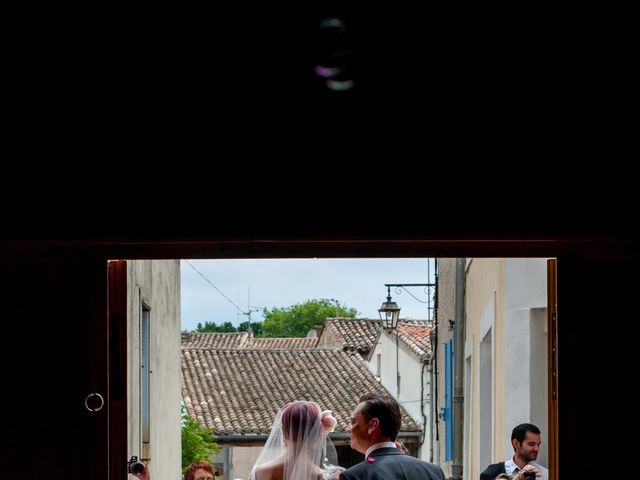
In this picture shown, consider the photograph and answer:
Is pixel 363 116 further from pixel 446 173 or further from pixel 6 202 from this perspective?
pixel 6 202

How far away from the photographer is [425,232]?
4.30 m

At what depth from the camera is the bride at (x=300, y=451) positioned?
6055 mm

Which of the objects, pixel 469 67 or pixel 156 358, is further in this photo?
pixel 156 358

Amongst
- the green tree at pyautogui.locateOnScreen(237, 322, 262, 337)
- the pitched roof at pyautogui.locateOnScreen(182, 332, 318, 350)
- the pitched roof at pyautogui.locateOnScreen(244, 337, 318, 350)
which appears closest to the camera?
the pitched roof at pyautogui.locateOnScreen(182, 332, 318, 350)

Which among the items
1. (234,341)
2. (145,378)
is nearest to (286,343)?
(234,341)

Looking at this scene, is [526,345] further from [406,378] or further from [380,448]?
[406,378]

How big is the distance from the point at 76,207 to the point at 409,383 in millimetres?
23927

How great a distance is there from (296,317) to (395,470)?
77.8 metres

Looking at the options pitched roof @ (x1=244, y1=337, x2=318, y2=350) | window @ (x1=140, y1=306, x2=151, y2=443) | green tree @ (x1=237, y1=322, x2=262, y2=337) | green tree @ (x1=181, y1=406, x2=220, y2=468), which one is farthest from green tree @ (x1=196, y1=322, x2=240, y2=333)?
window @ (x1=140, y1=306, x2=151, y2=443)

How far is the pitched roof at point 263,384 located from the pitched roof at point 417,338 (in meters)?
1.55

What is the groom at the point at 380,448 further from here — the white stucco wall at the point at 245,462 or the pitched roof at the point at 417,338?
the white stucco wall at the point at 245,462

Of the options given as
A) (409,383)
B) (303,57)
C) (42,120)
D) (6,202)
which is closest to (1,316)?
(6,202)

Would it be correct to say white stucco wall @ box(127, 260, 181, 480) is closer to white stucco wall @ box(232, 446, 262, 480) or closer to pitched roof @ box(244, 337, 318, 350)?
white stucco wall @ box(232, 446, 262, 480)

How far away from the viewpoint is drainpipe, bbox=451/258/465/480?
13430mm
